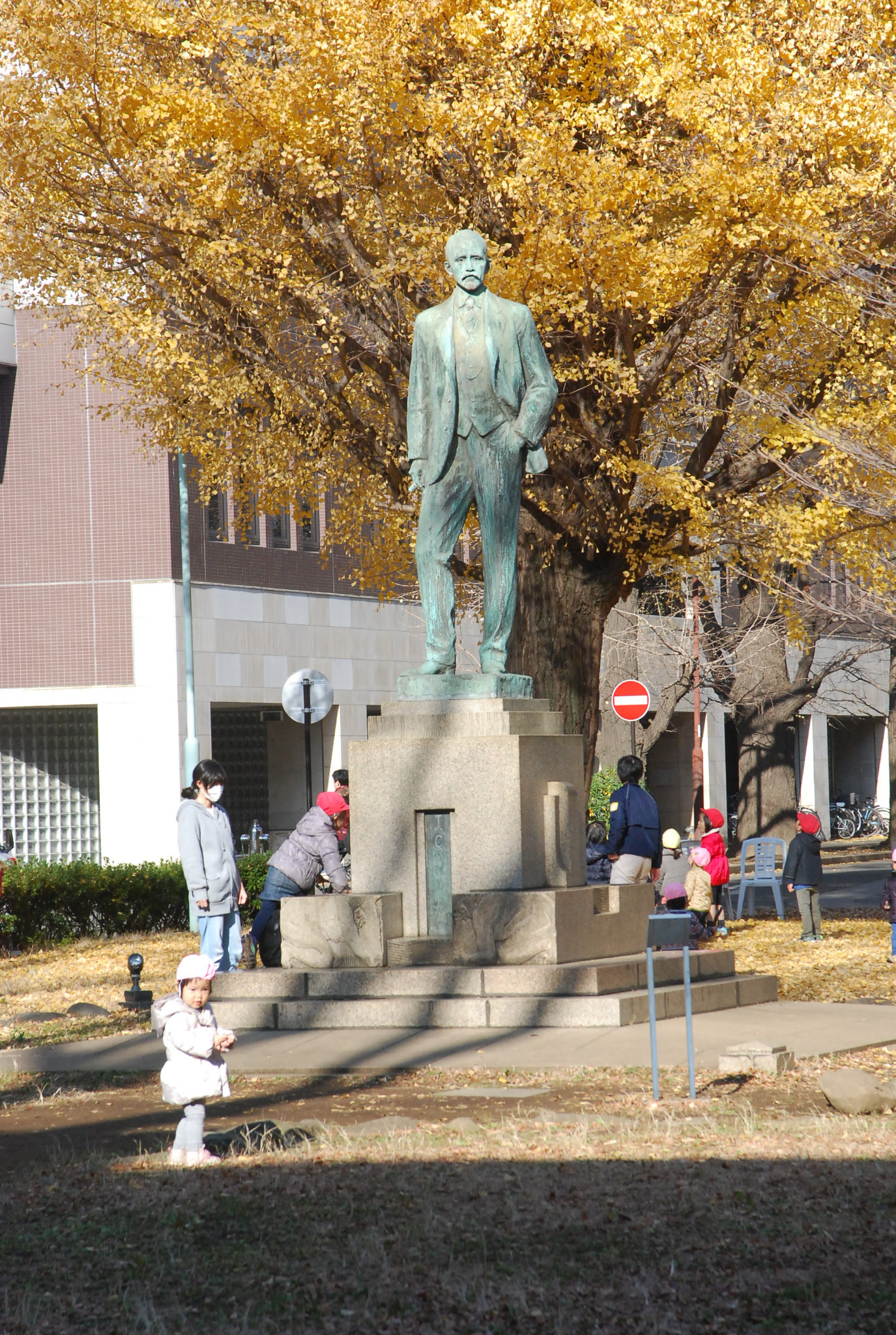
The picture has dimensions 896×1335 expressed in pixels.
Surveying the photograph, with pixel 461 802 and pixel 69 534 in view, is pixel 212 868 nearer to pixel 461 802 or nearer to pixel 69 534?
pixel 461 802

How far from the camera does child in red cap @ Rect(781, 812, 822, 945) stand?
1767 centimetres

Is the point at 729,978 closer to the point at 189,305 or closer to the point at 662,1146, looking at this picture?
the point at 662,1146

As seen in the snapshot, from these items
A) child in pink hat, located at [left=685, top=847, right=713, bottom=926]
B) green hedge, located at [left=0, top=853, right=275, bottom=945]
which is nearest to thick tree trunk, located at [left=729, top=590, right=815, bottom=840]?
green hedge, located at [left=0, top=853, right=275, bottom=945]

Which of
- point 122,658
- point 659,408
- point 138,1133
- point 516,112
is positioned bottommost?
point 138,1133

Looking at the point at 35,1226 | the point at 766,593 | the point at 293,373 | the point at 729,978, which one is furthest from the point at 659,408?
the point at 35,1226

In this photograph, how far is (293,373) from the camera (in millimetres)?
17094

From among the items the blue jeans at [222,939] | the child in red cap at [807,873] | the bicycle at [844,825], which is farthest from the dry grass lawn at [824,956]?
the bicycle at [844,825]

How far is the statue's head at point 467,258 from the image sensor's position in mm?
10977

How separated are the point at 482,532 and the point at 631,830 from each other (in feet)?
12.7

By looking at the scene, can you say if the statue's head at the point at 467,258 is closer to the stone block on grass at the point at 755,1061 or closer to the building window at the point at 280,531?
the stone block on grass at the point at 755,1061

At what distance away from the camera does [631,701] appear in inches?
943

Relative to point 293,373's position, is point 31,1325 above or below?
below

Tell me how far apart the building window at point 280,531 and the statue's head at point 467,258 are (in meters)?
23.2

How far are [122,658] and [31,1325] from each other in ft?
89.8
